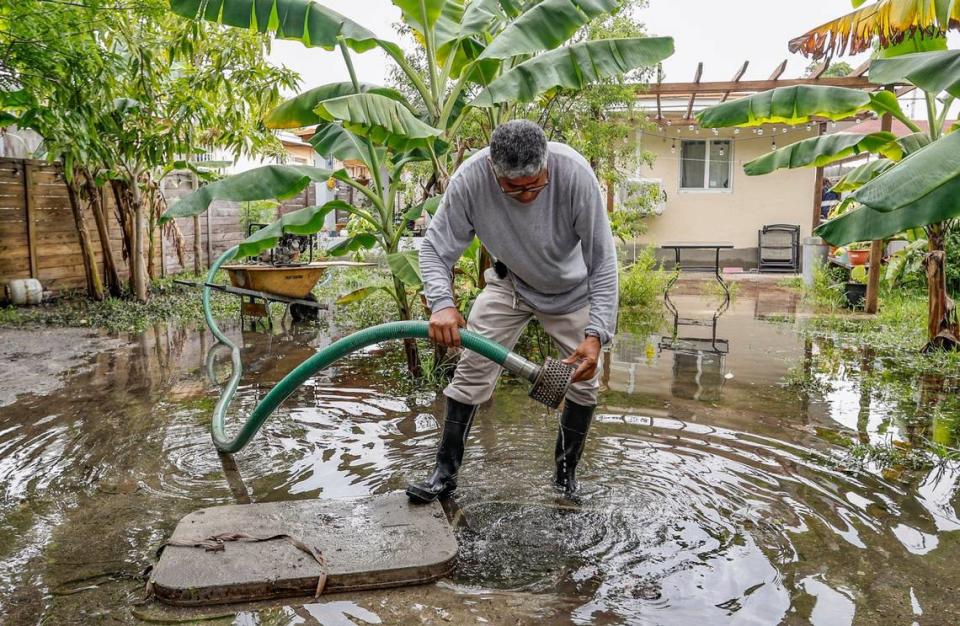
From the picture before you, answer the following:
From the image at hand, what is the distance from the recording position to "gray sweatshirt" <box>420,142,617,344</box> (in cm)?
327

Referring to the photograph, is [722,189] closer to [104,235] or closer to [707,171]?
[707,171]

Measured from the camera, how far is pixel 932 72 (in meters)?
4.09

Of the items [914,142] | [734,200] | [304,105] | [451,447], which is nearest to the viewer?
[451,447]

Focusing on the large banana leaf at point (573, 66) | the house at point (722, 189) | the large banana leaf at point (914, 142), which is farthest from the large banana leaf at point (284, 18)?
the house at point (722, 189)

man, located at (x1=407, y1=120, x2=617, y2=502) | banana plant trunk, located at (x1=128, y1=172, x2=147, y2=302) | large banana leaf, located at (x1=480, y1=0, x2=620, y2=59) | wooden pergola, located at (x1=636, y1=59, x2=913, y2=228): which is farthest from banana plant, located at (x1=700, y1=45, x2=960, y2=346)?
banana plant trunk, located at (x1=128, y1=172, x2=147, y2=302)

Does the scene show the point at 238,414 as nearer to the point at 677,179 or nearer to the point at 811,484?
the point at 811,484

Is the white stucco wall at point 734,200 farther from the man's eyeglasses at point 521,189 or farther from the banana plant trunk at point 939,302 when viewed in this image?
the man's eyeglasses at point 521,189

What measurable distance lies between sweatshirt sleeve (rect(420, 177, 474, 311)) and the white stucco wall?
520 inches

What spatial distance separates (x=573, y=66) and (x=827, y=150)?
2.99 meters

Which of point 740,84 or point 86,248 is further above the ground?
point 740,84

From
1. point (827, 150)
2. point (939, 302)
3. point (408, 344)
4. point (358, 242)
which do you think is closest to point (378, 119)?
point (358, 242)

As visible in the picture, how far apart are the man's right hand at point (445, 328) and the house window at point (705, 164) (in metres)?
14.1

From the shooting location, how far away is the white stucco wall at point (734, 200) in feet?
52.3

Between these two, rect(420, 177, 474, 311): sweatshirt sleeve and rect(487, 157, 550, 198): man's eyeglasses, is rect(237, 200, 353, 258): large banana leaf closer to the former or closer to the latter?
rect(420, 177, 474, 311): sweatshirt sleeve
